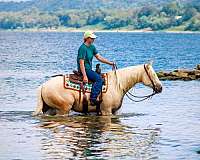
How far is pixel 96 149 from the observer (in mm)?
16312

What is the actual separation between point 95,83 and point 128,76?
116 cm

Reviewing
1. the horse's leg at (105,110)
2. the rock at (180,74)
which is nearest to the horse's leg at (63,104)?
the horse's leg at (105,110)

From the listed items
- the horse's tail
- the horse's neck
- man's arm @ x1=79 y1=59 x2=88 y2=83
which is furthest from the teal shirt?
the horse's tail

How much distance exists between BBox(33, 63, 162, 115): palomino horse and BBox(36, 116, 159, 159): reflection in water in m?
0.35

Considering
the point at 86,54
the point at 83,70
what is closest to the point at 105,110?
the point at 83,70

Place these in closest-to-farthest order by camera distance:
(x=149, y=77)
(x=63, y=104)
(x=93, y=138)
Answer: (x=93, y=138) < (x=63, y=104) < (x=149, y=77)

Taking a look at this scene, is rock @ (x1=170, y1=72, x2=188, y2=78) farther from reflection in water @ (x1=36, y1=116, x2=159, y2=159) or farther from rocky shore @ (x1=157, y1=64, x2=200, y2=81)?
reflection in water @ (x1=36, y1=116, x2=159, y2=159)

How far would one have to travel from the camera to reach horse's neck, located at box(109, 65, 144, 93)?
21.5 meters

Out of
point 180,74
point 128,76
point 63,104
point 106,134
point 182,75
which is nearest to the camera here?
point 106,134

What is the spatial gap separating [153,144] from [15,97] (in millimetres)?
14852

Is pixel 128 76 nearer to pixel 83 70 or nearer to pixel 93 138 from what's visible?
pixel 83 70

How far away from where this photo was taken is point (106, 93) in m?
21.3

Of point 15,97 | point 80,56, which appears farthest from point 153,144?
point 15,97

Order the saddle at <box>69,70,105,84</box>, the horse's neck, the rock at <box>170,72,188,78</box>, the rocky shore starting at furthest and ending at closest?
the rock at <box>170,72,188,78</box> < the rocky shore < the horse's neck < the saddle at <box>69,70,105,84</box>
